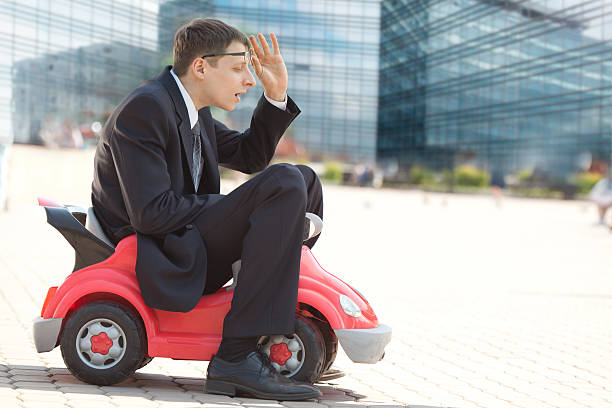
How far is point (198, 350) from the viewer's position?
2.93 m

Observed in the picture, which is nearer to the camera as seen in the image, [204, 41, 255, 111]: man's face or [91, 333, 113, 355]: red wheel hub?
[91, 333, 113, 355]: red wheel hub

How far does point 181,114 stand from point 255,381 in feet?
3.44

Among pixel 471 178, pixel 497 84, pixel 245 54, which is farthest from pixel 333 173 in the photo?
pixel 245 54

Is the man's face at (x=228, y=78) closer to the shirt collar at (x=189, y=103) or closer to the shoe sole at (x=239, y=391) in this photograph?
the shirt collar at (x=189, y=103)

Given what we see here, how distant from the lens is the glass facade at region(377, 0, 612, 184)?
40219mm

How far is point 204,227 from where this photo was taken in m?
2.88

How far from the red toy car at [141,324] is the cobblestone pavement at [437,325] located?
5.3 inches

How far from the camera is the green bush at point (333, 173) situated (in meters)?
44.4

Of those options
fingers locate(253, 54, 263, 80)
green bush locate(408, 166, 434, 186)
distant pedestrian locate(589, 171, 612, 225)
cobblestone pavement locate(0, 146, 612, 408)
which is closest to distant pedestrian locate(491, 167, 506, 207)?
green bush locate(408, 166, 434, 186)

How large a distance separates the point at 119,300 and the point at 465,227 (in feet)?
53.4

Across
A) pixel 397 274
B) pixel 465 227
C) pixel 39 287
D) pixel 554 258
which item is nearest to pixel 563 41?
pixel 465 227

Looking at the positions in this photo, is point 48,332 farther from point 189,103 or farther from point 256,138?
point 256,138

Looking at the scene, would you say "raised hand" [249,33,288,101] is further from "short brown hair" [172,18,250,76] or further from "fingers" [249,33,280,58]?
"short brown hair" [172,18,250,76]

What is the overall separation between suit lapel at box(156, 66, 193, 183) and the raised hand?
350mm
